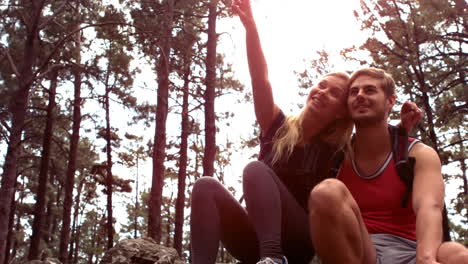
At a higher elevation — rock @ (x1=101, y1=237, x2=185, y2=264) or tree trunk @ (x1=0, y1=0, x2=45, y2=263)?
tree trunk @ (x1=0, y1=0, x2=45, y2=263)

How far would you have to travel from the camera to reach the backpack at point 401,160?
6.48 ft

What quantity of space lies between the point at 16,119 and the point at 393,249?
24.9ft

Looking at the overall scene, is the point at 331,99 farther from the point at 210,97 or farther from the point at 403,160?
the point at 210,97

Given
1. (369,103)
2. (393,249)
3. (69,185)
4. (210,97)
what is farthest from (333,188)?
(69,185)

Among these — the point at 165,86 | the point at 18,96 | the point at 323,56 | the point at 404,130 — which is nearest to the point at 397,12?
the point at 323,56

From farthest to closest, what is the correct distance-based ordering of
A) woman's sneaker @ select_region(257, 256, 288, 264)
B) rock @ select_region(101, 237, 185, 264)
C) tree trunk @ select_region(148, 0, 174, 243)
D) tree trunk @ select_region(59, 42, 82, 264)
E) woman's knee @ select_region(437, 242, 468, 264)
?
tree trunk @ select_region(59, 42, 82, 264), tree trunk @ select_region(148, 0, 174, 243), rock @ select_region(101, 237, 185, 264), woman's sneaker @ select_region(257, 256, 288, 264), woman's knee @ select_region(437, 242, 468, 264)

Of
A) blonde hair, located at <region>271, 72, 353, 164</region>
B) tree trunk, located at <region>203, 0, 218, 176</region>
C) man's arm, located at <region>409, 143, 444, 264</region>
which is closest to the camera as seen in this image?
man's arm, located at <region>409, 143, 444, 264</region>

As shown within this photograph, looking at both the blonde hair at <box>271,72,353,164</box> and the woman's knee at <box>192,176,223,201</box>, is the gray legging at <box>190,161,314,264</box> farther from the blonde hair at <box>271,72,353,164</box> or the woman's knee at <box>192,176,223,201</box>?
the blonde hair at <box>271,72,353,164</box>

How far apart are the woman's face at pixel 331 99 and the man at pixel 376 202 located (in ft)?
0.25

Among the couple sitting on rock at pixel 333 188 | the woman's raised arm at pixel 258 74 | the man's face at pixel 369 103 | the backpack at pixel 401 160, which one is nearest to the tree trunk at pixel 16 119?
the couple sitting on rock at pixel 333 188

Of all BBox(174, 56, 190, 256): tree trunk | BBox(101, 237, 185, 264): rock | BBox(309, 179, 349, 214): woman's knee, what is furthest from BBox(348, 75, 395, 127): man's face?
BBox(174, 56, 190, 256): tree trunk

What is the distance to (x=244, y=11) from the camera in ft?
8.11

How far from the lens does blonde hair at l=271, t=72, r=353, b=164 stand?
7.60 ft

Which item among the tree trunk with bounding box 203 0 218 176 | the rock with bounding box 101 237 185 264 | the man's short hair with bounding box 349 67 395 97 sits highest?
the tree trunk with bounding box 203 0 218 176
